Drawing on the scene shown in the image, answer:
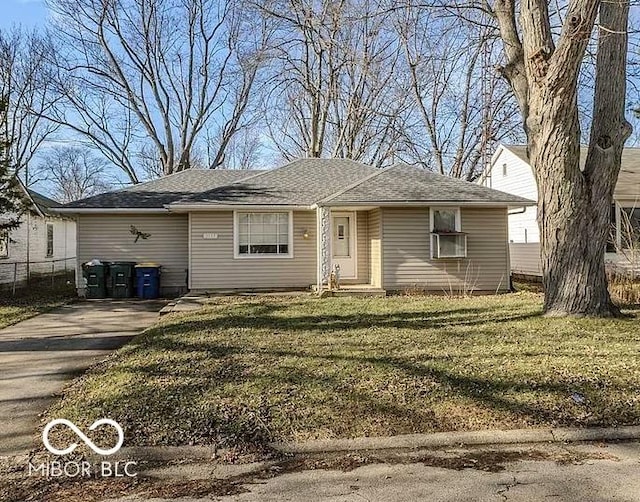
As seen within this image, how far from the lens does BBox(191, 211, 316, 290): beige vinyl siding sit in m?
14.2

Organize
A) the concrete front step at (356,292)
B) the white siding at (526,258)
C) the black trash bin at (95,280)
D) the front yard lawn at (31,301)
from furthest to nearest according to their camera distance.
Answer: the white siding at (526,258) → the black trash bin at (95,280) → the concrete front step at (356,292) → the front yard lawn at (31,301)

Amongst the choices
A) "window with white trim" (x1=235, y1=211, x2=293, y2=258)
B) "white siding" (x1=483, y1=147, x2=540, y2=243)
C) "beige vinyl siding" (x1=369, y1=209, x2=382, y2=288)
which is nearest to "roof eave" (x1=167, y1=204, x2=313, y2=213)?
"window with white trim" (x1=235, y1=211, x2=293, y2=258)

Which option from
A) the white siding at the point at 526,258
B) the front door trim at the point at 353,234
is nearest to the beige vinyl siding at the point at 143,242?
the front door trim at the point at 353,234

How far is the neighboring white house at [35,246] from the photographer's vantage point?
59.4ft

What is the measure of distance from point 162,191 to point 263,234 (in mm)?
4168

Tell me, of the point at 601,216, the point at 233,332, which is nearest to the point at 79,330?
the point at 233,332

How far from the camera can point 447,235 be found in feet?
44.5

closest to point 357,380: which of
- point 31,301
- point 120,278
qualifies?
point 120,278

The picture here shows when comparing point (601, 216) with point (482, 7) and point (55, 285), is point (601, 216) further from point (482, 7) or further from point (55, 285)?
point (55, 285)

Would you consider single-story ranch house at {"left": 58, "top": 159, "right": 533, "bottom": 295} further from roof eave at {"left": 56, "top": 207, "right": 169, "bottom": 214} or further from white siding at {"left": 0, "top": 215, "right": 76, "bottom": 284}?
white siding at {"left": 0, "top": 215, "right": 76, "bottom": 284}

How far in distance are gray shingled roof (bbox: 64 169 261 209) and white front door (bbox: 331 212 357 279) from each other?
4.47 metres

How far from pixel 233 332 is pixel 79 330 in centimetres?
309

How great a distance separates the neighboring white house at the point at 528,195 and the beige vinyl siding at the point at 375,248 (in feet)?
20.2

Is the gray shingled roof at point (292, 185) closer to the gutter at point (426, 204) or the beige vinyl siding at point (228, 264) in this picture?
the beige vinyl siding at point (228, 264)
